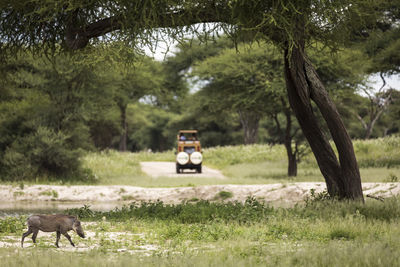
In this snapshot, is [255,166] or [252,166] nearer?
[255,166]

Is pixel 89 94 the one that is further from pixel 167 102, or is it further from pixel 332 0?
pixel 167 102

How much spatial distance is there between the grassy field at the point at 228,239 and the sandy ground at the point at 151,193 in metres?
4.41

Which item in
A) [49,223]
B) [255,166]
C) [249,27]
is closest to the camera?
[49,223]

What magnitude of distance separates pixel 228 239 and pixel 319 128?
14.5 ft

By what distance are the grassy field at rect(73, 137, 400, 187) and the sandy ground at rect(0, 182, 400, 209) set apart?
2.08 m

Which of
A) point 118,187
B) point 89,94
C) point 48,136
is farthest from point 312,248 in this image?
point 89,94

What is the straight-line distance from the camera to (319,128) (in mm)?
10906

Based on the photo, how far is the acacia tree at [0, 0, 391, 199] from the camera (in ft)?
30.0

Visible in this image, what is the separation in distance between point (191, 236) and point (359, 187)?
465 centimetres

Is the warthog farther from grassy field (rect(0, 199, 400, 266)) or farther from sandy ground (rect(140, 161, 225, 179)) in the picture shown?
sandy ground (rect(140, 161, 225, 179))

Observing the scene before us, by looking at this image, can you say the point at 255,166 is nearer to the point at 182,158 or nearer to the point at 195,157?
the point at 195,157

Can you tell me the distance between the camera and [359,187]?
10938 millimetres

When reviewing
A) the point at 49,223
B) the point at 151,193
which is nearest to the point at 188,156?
the point at 151,193

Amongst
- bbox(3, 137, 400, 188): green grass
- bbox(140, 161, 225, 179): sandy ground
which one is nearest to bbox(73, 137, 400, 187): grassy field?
bbox(3, 137, 400, 188): green grass
